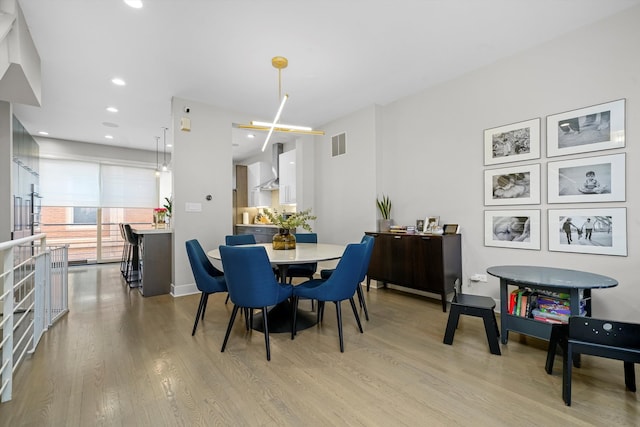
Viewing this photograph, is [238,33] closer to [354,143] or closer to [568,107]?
[354,143]

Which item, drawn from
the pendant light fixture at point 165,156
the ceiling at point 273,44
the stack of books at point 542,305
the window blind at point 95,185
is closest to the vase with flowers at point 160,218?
the pendant light fixture at point 165,156

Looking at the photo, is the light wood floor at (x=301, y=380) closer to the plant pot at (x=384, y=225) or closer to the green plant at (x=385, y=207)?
the plant pot at (x=384, y=225)

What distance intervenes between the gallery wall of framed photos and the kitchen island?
423cm

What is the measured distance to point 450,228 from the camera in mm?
3730

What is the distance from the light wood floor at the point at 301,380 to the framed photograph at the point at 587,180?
139cm

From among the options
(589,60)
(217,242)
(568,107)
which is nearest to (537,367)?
(568,107)

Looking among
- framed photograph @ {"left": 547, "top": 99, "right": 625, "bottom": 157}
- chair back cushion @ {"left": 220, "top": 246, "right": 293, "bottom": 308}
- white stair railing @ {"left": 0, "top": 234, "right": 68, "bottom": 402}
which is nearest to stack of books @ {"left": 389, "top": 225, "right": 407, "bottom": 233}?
framed photograph @ {"left": 547, "top": 99, "right": 625, "bottom": 157}

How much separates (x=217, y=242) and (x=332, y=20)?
131 inches

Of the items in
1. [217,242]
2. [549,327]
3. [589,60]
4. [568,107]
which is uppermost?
[589,60]

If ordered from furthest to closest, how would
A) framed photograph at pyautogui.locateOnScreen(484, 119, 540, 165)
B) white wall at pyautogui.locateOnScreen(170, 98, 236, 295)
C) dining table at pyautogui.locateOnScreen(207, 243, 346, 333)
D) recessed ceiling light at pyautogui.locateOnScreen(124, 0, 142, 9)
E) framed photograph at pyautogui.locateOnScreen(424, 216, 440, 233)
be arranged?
white wall at pyautogui.locateOnScreen(170, 98, 236, 295) → framed photograph at pyautogui.locateOnScreen(424, 216, 440, 233) → framed photograph at pyautogui.locateOnScreen(484, 119, 540, 165) → dining table at pyautogui.locateOnScreen(207, 243, 346, 333) → recessed ceiling light at pyautogui.locateOnScreen(124, 0, 142, 9)

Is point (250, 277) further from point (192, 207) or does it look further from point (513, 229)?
point (513, 229)

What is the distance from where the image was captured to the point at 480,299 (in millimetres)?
2658

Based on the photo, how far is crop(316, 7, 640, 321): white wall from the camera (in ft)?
8.48

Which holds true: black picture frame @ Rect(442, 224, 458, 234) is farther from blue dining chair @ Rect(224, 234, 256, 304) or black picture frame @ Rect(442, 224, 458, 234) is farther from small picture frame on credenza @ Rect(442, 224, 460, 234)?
blue dining chair @ Rect(224, 234, 256, 304)
